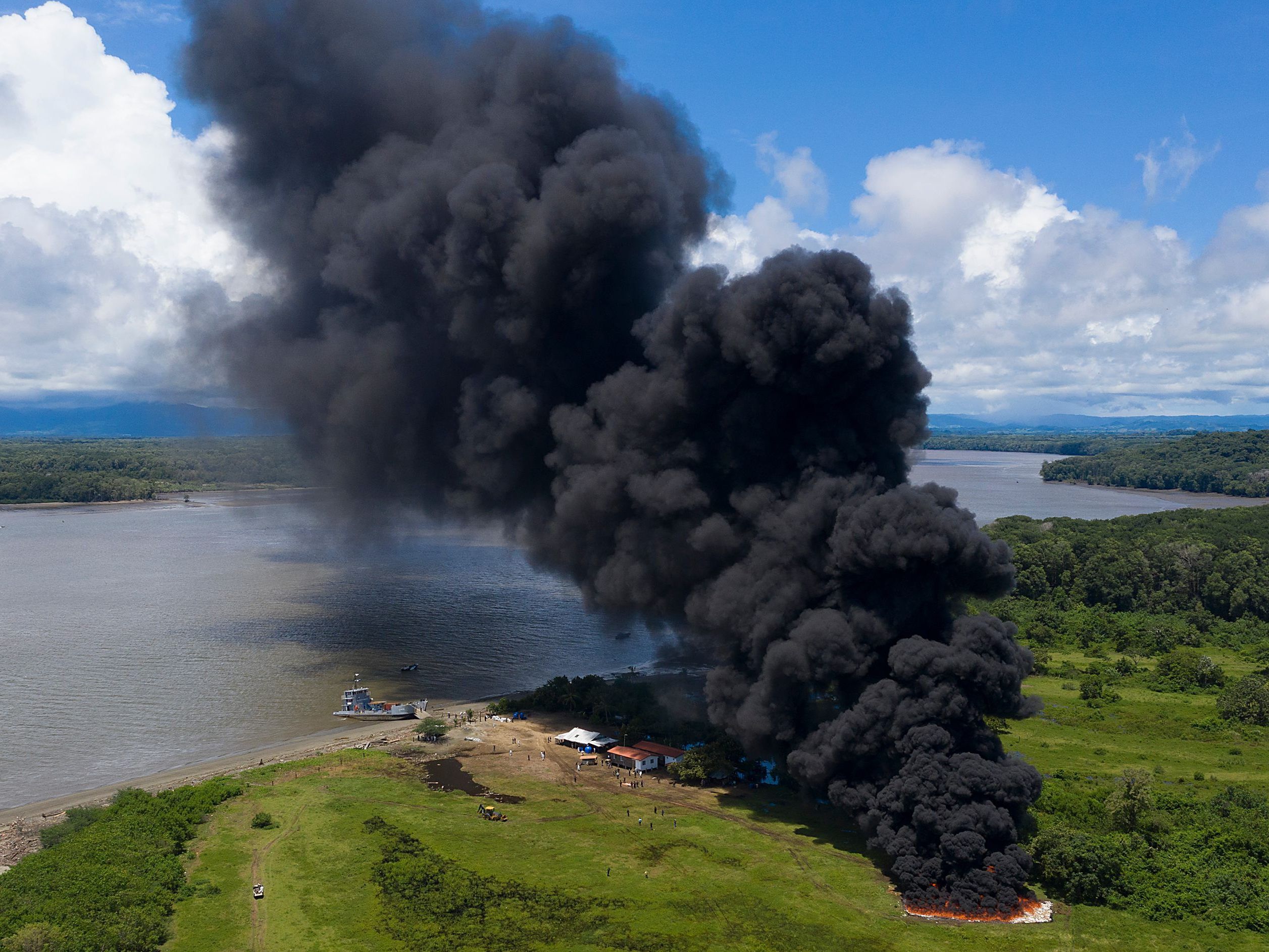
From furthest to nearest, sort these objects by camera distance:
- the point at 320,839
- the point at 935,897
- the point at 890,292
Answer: the point at 890,292, the point at 320,839, the point at 935,897

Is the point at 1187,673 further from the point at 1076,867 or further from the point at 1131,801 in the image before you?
the point at 1076,867

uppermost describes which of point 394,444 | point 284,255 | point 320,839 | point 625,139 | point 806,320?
point 625,139

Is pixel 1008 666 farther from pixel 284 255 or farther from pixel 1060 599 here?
pixel 1060 599

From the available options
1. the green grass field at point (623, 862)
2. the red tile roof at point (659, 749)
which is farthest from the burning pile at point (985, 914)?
the red tile roof at point (659, 749)

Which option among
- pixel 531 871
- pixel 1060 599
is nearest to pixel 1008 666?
pixel 531 871

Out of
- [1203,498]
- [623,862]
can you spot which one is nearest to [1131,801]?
[623,862]

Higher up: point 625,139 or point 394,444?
point 625,139

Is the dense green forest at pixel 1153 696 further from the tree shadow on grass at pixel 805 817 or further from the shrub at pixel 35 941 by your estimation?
the shrub at pixel 35 941
